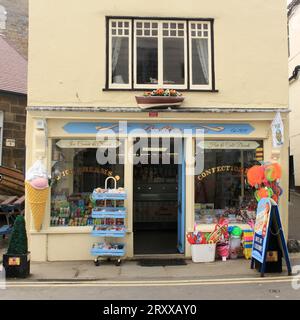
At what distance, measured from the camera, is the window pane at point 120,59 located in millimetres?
10250

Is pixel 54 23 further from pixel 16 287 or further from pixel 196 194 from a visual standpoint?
pixel 16 287

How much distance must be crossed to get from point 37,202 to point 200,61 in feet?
17.4

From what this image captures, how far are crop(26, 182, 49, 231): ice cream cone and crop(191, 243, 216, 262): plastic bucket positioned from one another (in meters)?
3.66

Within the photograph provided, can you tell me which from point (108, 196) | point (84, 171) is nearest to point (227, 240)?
point (108, 196)

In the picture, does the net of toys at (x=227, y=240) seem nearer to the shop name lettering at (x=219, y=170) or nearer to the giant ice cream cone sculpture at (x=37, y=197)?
the shop name lettering at (x=219, y=170)

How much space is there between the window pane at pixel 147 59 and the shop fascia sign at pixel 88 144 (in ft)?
5.87

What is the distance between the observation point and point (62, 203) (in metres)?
10.1

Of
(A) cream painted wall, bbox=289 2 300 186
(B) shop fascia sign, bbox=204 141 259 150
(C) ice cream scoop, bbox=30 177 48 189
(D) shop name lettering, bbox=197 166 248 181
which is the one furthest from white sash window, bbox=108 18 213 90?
(A) cream painted wall, bbox=289 2 300 186

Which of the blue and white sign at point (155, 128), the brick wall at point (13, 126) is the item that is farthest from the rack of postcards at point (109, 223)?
the brick wall at point (13, 126)

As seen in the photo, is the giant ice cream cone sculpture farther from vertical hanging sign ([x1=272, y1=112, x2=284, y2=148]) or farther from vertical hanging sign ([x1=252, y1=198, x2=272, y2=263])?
vertical hanging sign ([x1=272, y1=112, x2=284, y2=148])

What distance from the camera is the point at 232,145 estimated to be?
33.9 ft

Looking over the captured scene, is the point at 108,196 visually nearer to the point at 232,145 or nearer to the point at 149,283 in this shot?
the point at 149,283

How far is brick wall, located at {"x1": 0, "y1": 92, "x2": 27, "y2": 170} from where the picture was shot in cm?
1411
